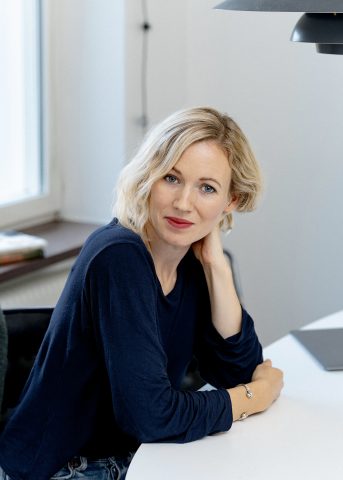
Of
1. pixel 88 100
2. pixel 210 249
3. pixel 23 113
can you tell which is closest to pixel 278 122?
pixel 88 100

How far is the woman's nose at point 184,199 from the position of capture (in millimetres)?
1578

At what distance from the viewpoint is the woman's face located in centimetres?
158

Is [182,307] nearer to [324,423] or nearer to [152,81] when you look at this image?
[324,423]

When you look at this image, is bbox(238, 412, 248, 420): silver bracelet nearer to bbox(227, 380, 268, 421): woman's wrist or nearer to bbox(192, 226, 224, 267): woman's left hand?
bbox(227, 380, 268, 421): woman's wrist

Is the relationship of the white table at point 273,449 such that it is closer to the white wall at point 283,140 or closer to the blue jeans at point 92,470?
the blue jeans at point 92,470

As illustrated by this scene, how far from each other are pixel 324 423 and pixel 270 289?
1.73 m

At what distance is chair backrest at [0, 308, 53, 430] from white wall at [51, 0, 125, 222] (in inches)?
48.3

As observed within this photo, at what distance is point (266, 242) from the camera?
3.25m

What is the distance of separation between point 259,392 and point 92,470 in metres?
0.35

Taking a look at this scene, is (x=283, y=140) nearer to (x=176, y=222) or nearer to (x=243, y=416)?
(x=176, y=222)

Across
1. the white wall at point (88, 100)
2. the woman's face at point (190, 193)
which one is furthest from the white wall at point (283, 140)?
the woman's face at point (190, 193)

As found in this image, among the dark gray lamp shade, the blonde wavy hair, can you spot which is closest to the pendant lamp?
the dark gray lamp shade

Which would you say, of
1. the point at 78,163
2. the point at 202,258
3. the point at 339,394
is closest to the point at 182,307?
the point at 202,258

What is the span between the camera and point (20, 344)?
1.84 metres
